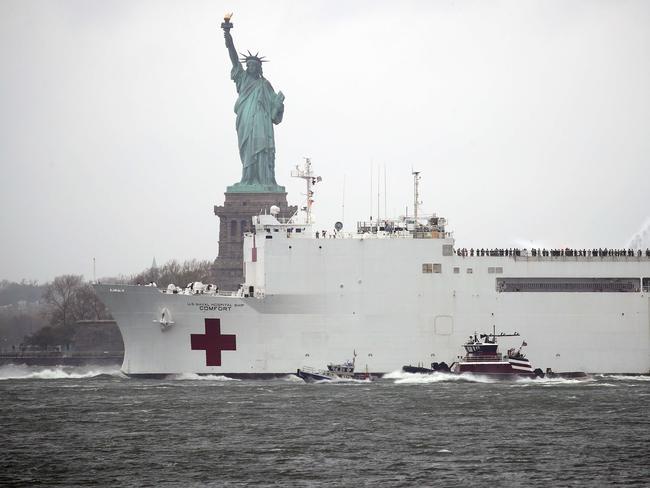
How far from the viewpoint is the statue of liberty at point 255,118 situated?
96.1 m

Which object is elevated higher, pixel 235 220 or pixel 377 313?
pixel 235 220

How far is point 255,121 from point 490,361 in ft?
145

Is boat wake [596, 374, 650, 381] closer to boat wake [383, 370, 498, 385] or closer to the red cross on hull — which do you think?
boat wake [383, 370, 498, 385]

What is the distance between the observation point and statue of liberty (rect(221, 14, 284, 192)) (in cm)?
9606

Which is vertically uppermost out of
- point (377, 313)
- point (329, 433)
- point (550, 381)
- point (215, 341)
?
point (377, 313)

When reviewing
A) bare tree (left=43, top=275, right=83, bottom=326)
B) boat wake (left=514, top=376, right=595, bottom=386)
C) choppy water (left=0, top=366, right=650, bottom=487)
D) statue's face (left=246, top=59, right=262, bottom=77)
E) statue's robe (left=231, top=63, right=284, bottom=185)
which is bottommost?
choppy water (left=0, top=366, right=650, bottom=487)

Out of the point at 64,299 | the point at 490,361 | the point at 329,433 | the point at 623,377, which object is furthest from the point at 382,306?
the point at 64,299

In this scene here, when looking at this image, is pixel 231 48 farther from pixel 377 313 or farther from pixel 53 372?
pixel 377 313

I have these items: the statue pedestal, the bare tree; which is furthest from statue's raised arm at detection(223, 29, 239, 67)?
the bare tree

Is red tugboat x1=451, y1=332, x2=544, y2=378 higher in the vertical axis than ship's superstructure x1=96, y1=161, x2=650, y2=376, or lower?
lower

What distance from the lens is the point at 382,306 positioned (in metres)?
57.3

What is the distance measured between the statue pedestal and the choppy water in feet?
140

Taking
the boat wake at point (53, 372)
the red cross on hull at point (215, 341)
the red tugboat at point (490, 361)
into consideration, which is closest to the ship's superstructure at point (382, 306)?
the red cross on hull at point (215, 341)

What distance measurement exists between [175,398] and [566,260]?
19268 mm
